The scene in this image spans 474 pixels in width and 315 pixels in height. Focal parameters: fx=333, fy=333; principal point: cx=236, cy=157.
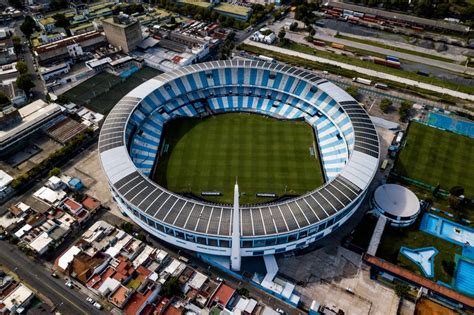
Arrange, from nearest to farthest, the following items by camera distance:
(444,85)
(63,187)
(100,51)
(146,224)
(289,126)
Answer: (146,224)
(63,187)
(289,126)
(444,85)
(100,51)

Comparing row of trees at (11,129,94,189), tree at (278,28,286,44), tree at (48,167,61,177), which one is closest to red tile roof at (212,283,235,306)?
tree at (48,167,61,177)

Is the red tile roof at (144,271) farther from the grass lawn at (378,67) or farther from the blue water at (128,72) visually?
the grass lawn at (378,67)

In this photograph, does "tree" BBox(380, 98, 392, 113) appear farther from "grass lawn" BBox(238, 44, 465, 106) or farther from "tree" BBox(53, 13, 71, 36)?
"tree" BBox(53, 13, 71, 36)

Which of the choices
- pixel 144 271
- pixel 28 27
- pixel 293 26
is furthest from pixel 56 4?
pixel 144 271

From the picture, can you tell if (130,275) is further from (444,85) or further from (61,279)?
(444,85)

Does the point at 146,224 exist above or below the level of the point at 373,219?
below

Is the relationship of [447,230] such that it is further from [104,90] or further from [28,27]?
[28,27]

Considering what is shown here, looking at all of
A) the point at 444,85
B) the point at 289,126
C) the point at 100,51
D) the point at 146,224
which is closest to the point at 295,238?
the point at 146,224
